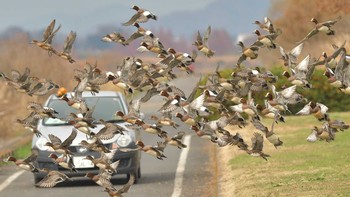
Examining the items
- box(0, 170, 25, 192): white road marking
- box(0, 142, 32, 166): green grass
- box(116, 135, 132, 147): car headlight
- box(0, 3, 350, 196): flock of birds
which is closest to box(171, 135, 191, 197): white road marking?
box(116, 135, 132, 147): car headlight

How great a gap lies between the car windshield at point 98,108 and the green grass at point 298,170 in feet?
8.43

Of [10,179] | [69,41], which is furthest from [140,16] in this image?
[10,179]

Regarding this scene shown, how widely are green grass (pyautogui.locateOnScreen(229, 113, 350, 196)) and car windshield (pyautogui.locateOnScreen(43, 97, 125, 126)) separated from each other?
257 cm

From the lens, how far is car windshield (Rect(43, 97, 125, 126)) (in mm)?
24688

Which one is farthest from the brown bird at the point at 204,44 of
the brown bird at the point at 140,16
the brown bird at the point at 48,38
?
the brown bird at the point at 48,38

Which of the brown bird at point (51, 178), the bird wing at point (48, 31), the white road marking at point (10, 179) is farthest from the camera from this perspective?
the white road marking at point (10, 179)

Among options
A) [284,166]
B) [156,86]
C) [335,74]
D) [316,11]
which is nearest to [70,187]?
[284,166]

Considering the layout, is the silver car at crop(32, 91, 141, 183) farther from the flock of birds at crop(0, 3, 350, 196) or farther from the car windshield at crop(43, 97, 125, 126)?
the flock of birds at crop(0, 3, 350, 196)

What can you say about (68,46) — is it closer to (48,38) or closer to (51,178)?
(48,38)

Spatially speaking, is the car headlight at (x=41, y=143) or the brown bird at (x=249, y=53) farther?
the car headlight at (x=41, y=143)

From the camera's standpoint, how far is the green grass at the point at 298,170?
21030 mm

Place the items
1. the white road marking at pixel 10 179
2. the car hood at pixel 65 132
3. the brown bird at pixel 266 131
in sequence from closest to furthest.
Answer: the brown bird at pixel 266 131
the car hood at pixel 65 132
the white road marking at pixel 10 179

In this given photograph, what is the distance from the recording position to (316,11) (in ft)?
179

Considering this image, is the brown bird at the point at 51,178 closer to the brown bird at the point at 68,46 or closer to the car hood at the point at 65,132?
the car hood at the point at 65,132
